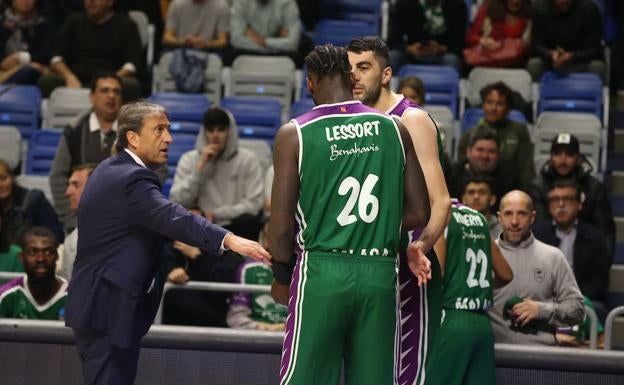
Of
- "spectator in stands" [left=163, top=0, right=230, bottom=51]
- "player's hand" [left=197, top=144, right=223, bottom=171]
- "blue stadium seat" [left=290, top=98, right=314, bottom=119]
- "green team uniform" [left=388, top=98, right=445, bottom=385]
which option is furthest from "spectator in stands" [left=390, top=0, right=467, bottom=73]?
"green team uniform" [left=388, top=98, right=445, bottom=385]

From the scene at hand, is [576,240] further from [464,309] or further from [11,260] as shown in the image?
[11,260]

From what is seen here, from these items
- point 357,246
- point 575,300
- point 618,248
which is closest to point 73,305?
point 357,246

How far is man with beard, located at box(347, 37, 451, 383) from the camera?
247 inches

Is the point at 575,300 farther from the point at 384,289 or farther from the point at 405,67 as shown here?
the point at 405,67

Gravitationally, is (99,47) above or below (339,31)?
below

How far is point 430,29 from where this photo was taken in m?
13.3

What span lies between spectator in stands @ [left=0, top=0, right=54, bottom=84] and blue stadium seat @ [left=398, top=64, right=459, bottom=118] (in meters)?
3.74

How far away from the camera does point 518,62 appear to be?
1310 cm

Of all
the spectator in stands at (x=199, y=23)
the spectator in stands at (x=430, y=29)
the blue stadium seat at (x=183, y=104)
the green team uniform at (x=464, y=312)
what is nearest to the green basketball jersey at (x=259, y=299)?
the green team uniform at (x=464, y=312)

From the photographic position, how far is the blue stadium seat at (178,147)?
1190 centimetres

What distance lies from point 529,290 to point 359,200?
3307 mm

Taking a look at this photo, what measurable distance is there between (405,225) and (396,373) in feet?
2.20

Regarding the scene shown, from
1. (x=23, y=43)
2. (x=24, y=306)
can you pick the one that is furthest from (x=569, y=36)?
(x=24, y=306)

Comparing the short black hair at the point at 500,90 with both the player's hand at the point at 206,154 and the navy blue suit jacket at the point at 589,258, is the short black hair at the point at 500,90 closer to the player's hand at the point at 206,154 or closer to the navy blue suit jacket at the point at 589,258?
the navy blue suit jacket at the point at 589,258
